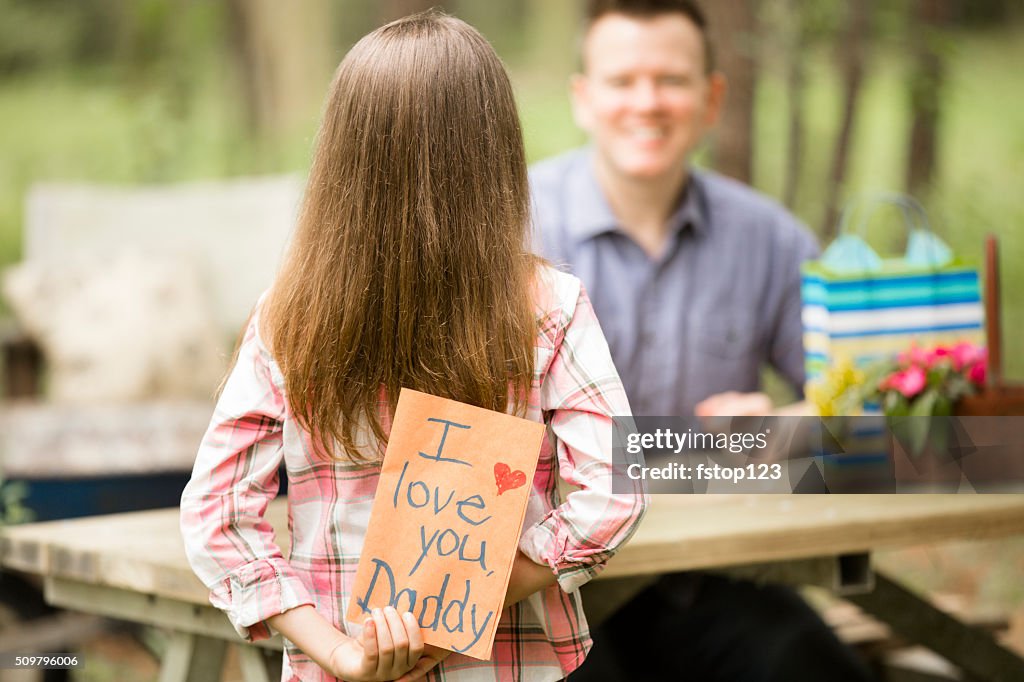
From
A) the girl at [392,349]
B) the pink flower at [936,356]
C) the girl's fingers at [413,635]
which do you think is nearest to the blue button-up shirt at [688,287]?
the pink flower at [936,356]

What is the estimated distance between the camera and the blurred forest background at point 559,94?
17.4 ft

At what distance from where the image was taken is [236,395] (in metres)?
1.24

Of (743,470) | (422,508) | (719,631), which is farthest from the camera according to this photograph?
(719,631)

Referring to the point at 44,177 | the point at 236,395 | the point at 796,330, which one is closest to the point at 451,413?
the point at 236,395

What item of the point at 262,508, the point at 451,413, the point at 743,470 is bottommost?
the point at 743,470

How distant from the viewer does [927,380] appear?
2016mm

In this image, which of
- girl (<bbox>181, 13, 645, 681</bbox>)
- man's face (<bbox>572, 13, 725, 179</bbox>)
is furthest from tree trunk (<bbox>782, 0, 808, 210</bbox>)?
girl (<bbox>181, 13, 645, 681</bbox>)

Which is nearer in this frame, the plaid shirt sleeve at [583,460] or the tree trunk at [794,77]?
the plaid shirt sleeve at [583,460]

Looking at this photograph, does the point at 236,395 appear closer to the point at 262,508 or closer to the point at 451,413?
the point at 262,508

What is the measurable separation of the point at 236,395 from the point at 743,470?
968 mm

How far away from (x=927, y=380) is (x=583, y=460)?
1.01m

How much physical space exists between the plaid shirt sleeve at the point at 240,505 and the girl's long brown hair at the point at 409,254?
4 centimetres

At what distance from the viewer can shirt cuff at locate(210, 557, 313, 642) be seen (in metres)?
1.23

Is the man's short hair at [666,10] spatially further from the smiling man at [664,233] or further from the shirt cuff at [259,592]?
the shirt cuff at [259,592]
